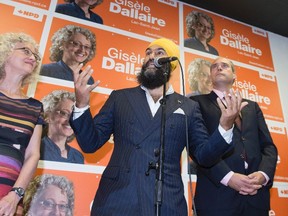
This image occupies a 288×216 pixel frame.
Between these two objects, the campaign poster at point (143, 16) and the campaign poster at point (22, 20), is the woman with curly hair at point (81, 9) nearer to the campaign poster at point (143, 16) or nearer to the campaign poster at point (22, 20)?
the campaign poster at point (143, 16)

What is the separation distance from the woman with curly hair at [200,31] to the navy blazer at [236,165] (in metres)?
1.36

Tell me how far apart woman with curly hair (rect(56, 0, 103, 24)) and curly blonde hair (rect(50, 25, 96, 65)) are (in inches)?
7.3

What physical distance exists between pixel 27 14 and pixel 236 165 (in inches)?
95.7

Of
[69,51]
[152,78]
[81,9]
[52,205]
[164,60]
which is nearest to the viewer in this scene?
[164,60]

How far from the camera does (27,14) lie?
282 centimetres

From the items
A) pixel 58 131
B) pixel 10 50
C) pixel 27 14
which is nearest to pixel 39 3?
pixel 27 14

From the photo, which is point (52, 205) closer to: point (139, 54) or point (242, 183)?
point (242, 183)

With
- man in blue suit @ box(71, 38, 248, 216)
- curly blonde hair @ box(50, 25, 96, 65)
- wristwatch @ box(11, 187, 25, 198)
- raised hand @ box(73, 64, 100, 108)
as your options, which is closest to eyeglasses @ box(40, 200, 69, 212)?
wristwatch @ box(11, 187, 25, 198)

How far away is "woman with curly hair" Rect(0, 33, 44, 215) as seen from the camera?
5.59 ft

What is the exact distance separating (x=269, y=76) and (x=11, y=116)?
353 cm

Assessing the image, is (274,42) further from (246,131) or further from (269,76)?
(246,131)

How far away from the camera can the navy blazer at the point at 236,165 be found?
204 centimetres

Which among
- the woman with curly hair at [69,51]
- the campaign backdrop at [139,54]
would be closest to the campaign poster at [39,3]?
the campaign backdrop at [139,54]

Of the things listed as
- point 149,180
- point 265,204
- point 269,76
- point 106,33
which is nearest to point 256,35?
point 269,76
